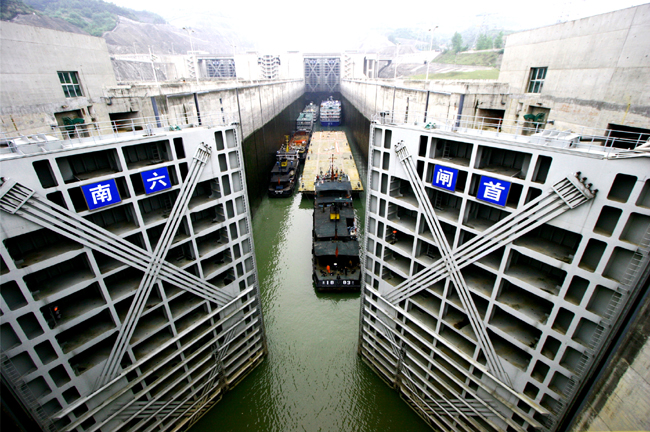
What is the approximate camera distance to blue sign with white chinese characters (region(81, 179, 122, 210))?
1082 cm

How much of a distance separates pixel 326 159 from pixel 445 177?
41652mm

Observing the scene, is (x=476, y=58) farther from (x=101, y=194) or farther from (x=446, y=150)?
(x=101, y=194)

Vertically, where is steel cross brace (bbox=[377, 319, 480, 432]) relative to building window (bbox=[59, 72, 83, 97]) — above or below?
below

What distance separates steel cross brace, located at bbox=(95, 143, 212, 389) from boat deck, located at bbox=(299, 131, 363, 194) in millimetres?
28458

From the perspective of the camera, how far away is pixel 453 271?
43.1ft

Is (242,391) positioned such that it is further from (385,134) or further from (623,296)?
(623,296)

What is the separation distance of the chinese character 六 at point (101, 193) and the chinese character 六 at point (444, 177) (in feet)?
42.0

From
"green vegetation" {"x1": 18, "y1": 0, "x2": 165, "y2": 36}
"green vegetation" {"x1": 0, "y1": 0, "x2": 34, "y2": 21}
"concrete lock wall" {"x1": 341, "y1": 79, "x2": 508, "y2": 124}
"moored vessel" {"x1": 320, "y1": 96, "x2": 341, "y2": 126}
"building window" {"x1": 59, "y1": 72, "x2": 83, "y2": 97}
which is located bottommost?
"moored vessel" {"x1": 320, "y1": 96, "x2": 341, "y2": 126}

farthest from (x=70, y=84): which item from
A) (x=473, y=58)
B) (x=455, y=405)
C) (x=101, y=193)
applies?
(x=473, y=58)

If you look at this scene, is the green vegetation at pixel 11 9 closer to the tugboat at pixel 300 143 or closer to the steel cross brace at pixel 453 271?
the tugboat at pixel 300 143

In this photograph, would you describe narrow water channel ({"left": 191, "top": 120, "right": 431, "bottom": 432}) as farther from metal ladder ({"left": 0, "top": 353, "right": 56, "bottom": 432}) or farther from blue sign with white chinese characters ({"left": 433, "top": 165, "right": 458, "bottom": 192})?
blue sign with white chinese characters ({"left": 433, "top": 165, "right": 458, "bottom": 192})

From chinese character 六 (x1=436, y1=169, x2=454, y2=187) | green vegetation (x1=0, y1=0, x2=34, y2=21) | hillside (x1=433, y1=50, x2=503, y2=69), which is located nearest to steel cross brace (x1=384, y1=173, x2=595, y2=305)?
chinese character 六 (x1=436, y1=169, x2=454, y2=187)

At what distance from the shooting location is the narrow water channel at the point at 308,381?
16.6 metres

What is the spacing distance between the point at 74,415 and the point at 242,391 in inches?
323
